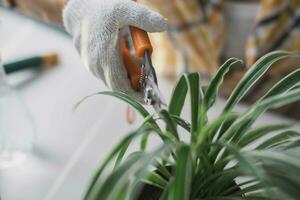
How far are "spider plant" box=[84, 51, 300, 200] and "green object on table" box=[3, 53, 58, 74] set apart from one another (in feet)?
1.74

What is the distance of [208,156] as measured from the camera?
1.28ft

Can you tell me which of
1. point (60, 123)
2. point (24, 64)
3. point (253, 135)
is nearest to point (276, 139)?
point (253, 135)

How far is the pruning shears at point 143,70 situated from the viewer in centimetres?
44

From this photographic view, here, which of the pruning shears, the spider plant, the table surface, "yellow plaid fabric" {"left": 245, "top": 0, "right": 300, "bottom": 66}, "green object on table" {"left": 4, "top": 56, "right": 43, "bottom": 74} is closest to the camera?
the spider plant

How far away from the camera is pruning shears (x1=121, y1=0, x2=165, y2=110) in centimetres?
44

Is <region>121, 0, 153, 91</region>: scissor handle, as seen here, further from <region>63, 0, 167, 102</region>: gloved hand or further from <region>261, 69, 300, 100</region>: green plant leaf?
<region>261, 69, 300, 100</region>: green plant leaf

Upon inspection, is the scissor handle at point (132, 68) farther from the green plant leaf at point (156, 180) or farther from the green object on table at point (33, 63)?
the green object on table at point (33, 63)

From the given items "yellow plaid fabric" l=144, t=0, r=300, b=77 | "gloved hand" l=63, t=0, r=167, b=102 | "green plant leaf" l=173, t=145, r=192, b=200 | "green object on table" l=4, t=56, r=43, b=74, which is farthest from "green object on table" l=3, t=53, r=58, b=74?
"green plant leaf" l=173, t=145, r=192, b=200

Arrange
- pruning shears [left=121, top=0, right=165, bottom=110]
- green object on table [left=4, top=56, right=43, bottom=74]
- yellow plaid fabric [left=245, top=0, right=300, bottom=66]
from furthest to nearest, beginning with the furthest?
yellow plaid fabric [left=245, top=0, right=300, bottom=66] < green object on table [left=4, top=56, right=43, bottom=74] < pruning shears [left=121, top=0, right=165, bottom=110]

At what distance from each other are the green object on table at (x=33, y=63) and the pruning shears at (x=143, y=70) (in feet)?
1.44

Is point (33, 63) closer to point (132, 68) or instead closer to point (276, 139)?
point (132, 68)

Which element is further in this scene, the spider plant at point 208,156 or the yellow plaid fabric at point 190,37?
the yellow plaid fabric at point 190,37

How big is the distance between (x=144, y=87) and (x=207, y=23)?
0.64 m

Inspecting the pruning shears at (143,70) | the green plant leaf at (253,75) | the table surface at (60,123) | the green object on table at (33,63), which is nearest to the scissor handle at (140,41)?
the pruning shears at (143,70)
